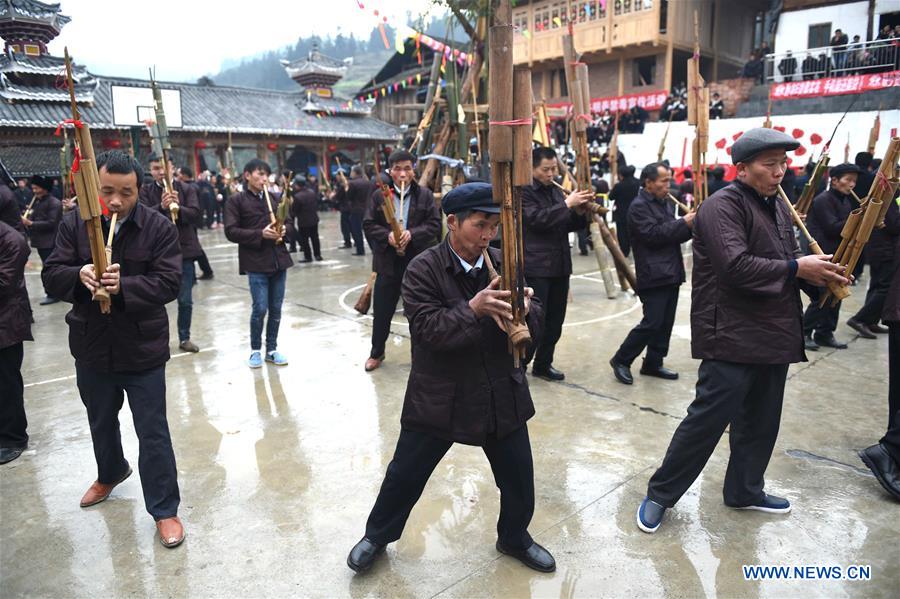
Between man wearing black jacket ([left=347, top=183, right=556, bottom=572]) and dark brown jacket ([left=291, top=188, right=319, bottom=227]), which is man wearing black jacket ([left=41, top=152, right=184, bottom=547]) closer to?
man wearing black jacket ([left=347, top=183, right=556, bottom=572])

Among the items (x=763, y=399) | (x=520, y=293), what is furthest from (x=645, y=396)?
(x=520, y=293)

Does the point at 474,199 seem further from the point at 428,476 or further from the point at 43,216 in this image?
the point at 43,216

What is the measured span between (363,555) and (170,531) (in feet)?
3.19

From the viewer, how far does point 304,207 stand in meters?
11.3

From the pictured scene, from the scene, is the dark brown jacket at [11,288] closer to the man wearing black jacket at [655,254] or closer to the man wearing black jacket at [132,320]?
the man wearing black jacket at [132,320]

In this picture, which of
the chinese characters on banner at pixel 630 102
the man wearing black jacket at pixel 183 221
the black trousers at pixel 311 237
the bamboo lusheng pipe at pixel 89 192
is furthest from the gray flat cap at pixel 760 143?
the chinese characters on banner at pixel 630 102

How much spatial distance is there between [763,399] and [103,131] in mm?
21493

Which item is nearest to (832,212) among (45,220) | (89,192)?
(89,192)

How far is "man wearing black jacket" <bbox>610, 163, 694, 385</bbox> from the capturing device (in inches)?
181

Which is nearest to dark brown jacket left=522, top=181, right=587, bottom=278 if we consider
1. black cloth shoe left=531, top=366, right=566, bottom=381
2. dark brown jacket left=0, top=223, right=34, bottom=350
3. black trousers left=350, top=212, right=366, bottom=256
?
black cloth shoe left=531, top=366, right=566, bottom=381

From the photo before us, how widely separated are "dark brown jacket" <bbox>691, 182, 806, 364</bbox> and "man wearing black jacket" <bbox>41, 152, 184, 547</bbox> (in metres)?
2.50

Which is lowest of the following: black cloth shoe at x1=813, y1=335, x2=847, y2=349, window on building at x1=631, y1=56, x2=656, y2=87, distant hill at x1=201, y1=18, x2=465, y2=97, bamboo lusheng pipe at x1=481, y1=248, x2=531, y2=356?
black cloth shoe at x1=813, y1=335, x2=847, y2=349

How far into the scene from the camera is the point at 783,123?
14.1 metres

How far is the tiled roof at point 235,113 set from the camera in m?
17.5
